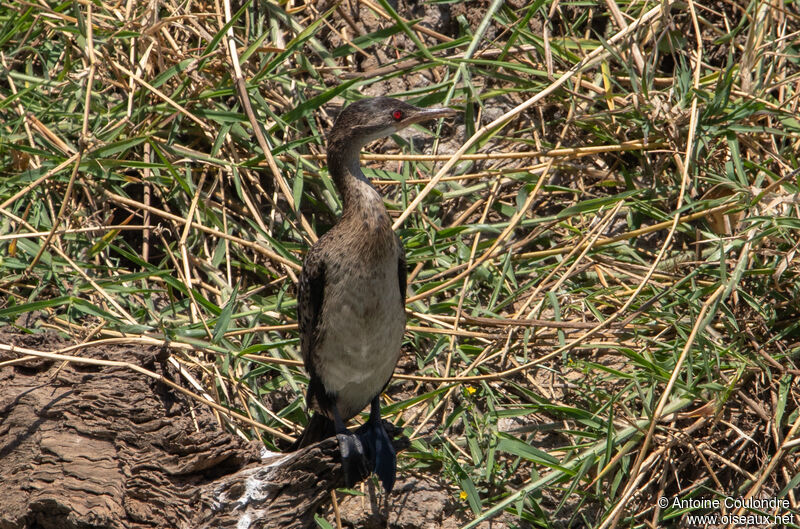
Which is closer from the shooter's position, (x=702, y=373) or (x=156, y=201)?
(x=702, y=373)

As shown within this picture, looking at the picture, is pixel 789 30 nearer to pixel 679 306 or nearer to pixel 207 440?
pixel 679 306

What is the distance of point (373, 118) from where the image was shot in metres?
3.82

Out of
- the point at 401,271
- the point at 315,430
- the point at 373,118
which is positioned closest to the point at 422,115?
the point at 373,118

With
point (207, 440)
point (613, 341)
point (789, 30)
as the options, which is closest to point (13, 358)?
point (207, 440)

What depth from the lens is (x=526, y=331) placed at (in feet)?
13.7

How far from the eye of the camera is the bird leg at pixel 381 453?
12.0 feet

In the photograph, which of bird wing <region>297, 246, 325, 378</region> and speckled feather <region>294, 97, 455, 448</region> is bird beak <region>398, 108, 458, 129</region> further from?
bird wing <region>297, 246, 325, 378</region>

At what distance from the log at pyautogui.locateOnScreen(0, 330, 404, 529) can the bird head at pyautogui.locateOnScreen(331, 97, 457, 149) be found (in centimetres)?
136

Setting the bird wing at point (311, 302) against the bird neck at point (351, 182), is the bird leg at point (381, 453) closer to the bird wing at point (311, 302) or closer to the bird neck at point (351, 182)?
the bird wing at point (311, 302)

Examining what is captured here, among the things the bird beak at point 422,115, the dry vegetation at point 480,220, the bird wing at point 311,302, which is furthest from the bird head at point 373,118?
the bird wing at point 311,302

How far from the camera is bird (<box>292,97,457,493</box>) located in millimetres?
3602

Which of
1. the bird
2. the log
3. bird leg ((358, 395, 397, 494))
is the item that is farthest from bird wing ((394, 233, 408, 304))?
the log

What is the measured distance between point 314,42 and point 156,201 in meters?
1.30

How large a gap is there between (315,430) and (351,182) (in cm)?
112
